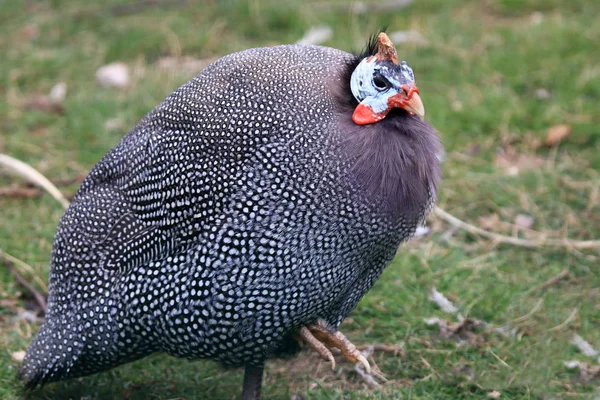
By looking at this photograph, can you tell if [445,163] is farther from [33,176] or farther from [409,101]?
[33,176]

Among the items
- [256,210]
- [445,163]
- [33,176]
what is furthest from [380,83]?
[33,176]

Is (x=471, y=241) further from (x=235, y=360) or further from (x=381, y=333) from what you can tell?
(x=235, y=360)

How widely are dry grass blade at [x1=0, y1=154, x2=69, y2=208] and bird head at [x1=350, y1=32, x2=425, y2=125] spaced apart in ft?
7.25

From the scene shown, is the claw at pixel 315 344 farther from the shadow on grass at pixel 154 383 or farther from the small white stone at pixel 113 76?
the small white stone at pixel 113 76

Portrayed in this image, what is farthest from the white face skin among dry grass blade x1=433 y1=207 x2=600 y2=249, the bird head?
dry grass blade x1=433 y1=207 x2=600 y2=249

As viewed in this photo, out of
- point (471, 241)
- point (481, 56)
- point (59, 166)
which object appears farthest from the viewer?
point (481, 56)

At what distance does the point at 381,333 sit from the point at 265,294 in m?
1.10

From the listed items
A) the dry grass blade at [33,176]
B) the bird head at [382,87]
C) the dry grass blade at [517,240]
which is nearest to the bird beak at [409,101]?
the bird head at [382,87]

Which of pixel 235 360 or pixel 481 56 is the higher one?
pixel 481 56

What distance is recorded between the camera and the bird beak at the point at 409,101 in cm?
277

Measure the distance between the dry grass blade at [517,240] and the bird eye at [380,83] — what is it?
66.5 inches

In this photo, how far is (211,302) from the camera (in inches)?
110

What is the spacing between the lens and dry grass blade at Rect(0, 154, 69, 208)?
4461 mm

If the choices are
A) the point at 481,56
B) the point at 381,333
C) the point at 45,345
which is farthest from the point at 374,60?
the point at 481,56
